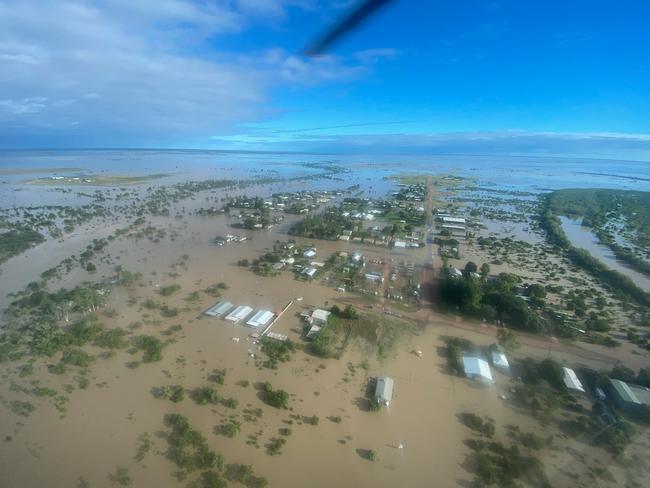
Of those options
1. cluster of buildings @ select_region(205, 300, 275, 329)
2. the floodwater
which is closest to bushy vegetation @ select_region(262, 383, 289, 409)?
cluster of buildings @ select_region(205, 300, 275, 329)

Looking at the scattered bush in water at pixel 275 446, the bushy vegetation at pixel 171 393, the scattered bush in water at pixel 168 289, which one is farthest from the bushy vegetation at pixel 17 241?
the scattered bush in water at pixel 275 446

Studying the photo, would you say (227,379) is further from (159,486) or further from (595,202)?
(595,202)

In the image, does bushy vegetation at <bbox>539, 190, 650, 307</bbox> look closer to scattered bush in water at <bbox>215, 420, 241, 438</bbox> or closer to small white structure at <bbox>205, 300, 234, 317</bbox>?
scattered bush in water at <bbox>215, 420, 241, 438</bbox>

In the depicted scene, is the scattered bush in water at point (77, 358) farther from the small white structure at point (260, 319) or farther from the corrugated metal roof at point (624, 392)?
the corrugated metal roof at point (624, 392)

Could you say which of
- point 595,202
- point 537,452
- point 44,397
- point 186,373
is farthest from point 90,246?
point 595,202

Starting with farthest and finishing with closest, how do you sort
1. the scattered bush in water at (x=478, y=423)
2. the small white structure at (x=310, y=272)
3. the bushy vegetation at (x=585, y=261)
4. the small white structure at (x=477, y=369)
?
the small white structure at (x=310, y=272), the bushy vegetation at (x=585, y=261), the small white structure at (x=477, y=369), the scattered bush in water at (x=478, y=423)
